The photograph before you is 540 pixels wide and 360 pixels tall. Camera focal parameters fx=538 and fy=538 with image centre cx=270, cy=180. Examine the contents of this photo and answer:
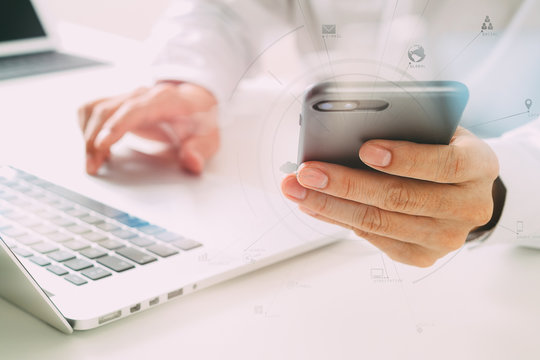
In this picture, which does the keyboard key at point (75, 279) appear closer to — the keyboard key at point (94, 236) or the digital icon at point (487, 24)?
the keyboard key at point (94, 236)

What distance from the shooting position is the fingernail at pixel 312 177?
28 cm

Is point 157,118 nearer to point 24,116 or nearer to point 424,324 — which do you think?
point 24,116

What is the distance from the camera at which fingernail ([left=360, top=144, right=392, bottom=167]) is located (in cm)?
27

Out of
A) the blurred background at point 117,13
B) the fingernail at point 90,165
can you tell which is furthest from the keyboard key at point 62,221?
the blurred background at point 117,13

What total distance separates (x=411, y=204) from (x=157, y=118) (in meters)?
0.33

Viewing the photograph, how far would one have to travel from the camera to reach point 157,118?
0.55 meters

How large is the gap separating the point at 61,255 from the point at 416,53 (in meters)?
0.22

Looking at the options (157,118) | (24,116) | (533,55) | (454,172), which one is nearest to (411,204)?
(454,172)

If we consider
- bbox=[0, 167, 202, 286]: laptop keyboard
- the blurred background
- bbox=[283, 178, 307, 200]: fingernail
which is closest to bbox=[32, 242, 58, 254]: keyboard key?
bbox=[0, 167, 202, 286]: laptop keyboard

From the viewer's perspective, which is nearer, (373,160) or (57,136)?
(373,160)

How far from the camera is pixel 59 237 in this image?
0.33 meters

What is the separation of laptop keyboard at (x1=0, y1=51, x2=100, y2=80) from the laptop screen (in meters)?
0.03

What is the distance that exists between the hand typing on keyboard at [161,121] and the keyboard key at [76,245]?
14cm

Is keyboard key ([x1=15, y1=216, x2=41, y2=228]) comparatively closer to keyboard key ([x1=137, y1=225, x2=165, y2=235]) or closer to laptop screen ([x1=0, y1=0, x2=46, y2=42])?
Result: keyboard key ([x1=137, y1=225, x2=165, y2=235])
